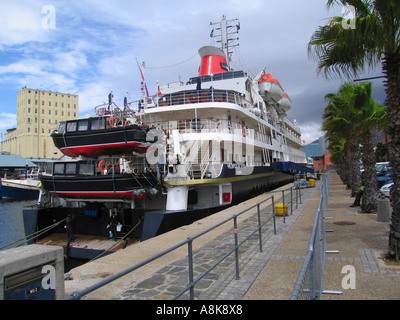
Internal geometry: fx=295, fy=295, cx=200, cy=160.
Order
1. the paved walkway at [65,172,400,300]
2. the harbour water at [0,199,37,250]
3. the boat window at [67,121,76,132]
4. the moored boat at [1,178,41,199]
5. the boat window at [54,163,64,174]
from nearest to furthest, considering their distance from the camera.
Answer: the paved walkway at [65,172,400,300], the boat window at [54,163,64,174], the boat window at [67,121,76,132], the harbour water at [0,199,37,250], the moored boat at [1,178,41,199]

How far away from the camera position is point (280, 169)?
75.7 feet

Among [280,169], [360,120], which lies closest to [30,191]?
[280,169]

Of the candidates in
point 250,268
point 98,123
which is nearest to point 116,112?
point 98,123

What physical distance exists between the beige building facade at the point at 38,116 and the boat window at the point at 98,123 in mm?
65455

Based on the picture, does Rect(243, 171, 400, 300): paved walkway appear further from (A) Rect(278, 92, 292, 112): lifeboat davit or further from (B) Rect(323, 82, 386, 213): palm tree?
(A) Rect(278, 92, 292, 112): lifeboat davit

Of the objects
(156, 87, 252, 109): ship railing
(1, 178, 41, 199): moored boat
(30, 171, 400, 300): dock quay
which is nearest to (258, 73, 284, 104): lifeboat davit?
(156, 87, 252, 109): ship railing

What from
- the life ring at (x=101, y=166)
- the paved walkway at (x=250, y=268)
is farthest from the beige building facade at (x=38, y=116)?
the paved walkway at (x=250, y=268)

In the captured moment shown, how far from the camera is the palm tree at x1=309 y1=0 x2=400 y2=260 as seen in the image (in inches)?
220

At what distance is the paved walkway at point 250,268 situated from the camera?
4566mm

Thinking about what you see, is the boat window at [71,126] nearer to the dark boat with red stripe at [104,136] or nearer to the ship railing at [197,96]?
the dark boat with red stripe at [104,136]

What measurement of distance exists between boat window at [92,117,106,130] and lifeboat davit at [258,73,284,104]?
17594mm

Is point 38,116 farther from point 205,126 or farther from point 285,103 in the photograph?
point 205,126

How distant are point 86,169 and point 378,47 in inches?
403
